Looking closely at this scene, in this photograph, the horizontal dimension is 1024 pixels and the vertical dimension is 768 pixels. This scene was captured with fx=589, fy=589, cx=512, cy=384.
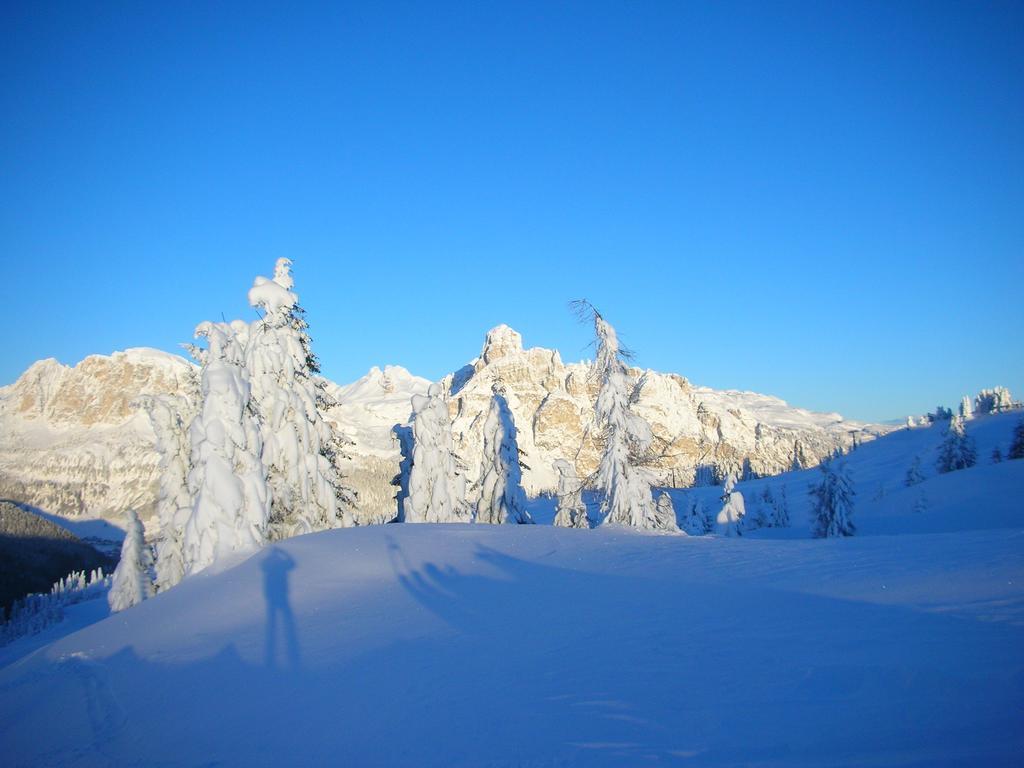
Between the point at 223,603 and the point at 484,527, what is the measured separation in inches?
280

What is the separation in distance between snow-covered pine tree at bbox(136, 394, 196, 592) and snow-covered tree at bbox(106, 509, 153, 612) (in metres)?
6.64

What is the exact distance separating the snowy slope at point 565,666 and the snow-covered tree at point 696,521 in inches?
1824

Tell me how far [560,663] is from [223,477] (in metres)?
11.5

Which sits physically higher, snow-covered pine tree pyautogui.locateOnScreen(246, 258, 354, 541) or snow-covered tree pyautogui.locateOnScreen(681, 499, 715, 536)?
snow-covered pine tree pyautogui.locateOnScreen(246, 258, 354, 541)

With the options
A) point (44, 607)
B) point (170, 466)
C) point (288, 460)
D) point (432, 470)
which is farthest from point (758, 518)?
point (44, 607)

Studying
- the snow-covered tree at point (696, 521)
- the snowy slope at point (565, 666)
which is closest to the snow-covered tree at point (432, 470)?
the snowy slope at point (565, 666)

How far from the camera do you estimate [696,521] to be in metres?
56.3

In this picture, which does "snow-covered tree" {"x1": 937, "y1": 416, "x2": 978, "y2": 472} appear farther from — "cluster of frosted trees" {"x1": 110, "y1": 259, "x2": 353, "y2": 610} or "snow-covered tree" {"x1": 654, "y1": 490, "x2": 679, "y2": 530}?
"cluster of frosted trees" {"x1": 110, "y1": 259, "x2": 353, "y2": 610}

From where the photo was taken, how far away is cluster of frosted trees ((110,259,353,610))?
589 inches

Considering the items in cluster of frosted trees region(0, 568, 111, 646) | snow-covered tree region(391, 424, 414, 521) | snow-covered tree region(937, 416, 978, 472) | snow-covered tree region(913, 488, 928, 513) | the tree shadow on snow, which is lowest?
cluster of frosted trees region(0, 568, 111, 646)

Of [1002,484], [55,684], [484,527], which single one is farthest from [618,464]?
[1002,484]

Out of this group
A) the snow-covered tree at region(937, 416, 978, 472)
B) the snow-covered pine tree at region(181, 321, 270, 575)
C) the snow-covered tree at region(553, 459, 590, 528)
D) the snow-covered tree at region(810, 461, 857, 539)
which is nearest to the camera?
the snow-covered pine tree at region(181, 321, 270, 575)

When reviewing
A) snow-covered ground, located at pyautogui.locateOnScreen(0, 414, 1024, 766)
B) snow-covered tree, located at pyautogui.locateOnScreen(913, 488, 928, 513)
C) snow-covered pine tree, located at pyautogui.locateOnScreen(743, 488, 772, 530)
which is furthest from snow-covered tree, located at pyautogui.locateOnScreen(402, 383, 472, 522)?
snow-covered pine tree, located at pyautogui.locateOnScreen(743, 488, 772, 530)

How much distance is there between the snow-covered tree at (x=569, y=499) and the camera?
85.5 feet
